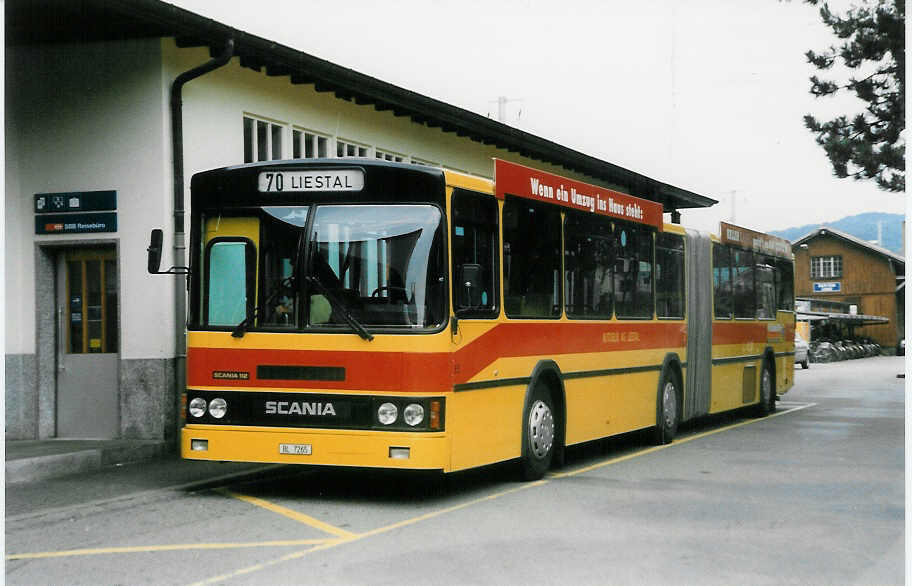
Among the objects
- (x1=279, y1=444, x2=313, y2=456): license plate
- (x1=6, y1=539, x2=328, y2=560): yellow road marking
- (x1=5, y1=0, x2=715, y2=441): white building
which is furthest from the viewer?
(x1=5, y1=0, x2=715, y2=441): white building

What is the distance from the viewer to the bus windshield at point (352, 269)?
948 cm

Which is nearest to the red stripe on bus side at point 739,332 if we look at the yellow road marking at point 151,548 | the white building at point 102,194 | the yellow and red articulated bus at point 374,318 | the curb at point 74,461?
the yellow and red articulated bus at point 374,318

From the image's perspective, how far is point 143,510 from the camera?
9.39 m

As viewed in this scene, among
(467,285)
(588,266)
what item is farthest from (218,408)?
(588,266)

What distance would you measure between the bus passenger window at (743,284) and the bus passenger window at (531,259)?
282 inches

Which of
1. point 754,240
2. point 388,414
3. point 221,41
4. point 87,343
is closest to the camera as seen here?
point 388,414

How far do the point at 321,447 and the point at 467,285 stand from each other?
179cm

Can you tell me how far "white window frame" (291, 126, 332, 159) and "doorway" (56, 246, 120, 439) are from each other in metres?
3.42

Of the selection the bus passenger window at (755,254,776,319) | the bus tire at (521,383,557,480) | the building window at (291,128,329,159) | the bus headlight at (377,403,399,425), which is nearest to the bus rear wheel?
the bus tire at (521,383,557,480)

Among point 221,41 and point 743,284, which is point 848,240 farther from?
point 221,41

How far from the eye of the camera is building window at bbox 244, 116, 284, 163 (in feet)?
49.8

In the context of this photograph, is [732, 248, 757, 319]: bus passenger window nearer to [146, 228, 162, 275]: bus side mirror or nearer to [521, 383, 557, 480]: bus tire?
[521, 383, 557, 480]: bus tire

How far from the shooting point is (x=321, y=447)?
31.0ft

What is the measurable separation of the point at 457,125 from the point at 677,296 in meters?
5.83
